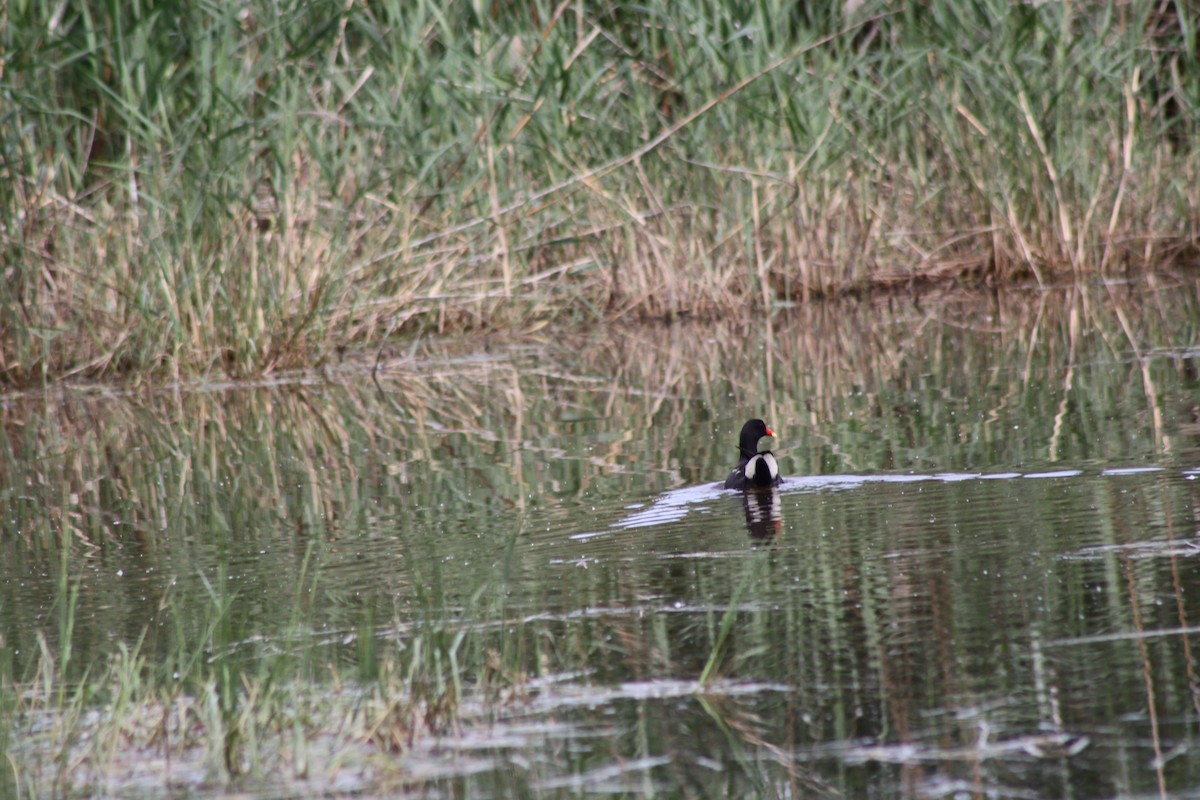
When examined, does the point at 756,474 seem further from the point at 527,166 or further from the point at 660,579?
the point at 527,166

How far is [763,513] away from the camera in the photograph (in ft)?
19.5

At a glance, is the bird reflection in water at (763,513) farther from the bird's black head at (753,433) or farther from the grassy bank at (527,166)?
the grassy bank at (527,166)

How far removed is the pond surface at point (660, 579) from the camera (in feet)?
10.9

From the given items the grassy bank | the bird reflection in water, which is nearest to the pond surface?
the bird reflection in water

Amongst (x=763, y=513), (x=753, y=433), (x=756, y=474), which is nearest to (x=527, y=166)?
(x=753, y=433)

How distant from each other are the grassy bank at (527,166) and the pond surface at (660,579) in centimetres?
150

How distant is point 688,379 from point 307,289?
279 centimetres

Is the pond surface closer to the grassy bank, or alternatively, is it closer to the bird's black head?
the bird's black head

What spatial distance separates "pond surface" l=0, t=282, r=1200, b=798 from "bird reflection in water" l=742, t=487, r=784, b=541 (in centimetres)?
4

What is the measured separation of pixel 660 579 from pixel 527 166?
28.4 ft

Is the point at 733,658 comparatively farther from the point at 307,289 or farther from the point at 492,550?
the point at 307,289

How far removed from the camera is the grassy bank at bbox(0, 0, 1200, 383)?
11242 mm

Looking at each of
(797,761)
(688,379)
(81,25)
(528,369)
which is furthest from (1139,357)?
(81,25)

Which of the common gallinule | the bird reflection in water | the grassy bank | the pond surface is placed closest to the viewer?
the pond surface
